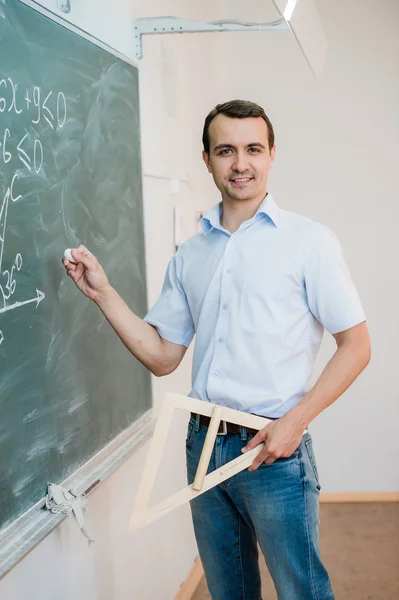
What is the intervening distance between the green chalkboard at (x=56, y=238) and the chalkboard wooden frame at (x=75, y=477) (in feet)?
0.07

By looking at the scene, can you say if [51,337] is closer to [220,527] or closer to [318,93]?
[220,527]

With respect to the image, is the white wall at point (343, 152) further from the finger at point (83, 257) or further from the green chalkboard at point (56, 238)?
the finger at point (83, 257)

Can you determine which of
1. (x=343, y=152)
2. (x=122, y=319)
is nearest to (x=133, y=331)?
(x=122, y=319)

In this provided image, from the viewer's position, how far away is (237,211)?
5.55 ft

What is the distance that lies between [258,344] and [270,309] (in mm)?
81

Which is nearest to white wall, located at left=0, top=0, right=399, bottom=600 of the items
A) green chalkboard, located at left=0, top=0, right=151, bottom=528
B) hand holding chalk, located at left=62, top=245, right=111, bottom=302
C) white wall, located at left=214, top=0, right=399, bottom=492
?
white wall, located at left=214, top=0, right=399, bottom=492

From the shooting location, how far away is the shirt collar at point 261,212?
5.34ft

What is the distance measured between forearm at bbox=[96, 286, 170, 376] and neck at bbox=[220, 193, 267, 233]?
12.2 inches

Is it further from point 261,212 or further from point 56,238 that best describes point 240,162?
point 56,238

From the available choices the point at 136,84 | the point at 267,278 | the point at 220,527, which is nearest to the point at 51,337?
the point at 267,278

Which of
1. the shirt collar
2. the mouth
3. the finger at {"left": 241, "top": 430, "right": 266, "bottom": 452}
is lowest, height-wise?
the finger at {"left": 241, "top": 430, "right": 266, "bottom": 452}

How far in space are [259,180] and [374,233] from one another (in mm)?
2003

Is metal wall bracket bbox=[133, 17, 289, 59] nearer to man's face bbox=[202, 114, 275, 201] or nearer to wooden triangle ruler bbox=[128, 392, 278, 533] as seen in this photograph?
man's face bbox=[202, 114, 275, 201]

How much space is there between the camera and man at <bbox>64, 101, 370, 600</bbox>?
1542 millimetres
